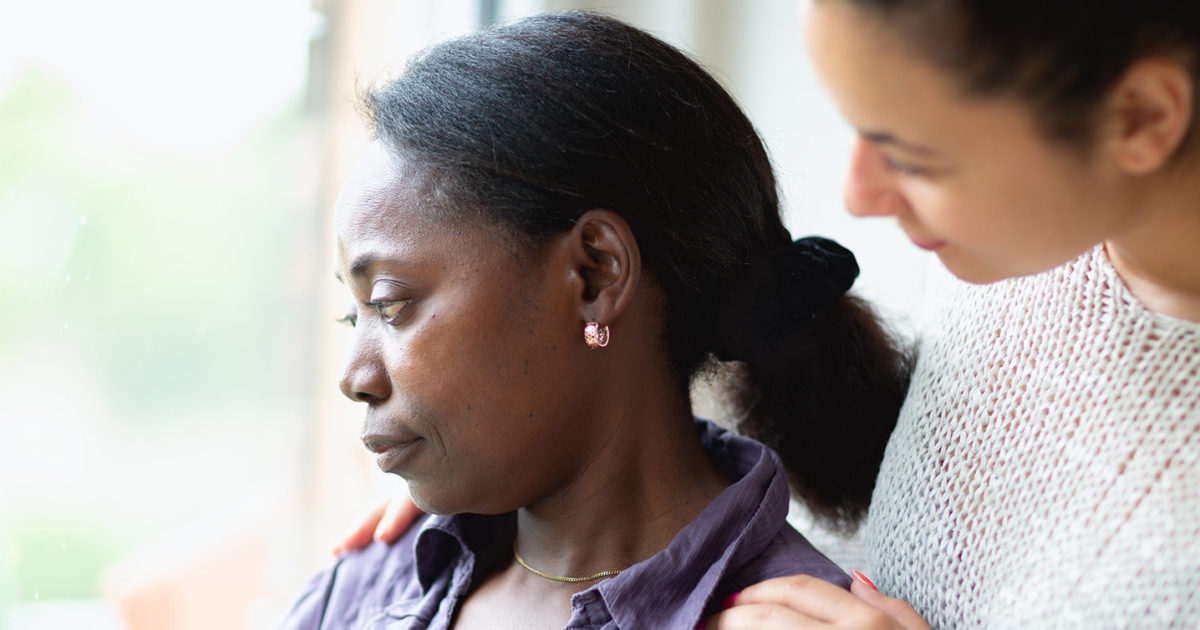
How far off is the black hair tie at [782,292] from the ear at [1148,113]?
0.39 meters

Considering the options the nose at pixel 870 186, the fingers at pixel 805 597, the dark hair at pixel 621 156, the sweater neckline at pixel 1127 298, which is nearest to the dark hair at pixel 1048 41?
the nose at pixel 870 186

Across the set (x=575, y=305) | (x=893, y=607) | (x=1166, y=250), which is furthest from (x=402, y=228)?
(x=1166, y=250)

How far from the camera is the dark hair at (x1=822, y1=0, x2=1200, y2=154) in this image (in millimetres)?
781

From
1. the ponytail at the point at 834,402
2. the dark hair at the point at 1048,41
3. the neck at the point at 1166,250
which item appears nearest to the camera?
the dark hair at the point at 1048,41

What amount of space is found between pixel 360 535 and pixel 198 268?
1.90 ft

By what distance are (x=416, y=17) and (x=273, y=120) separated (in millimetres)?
305

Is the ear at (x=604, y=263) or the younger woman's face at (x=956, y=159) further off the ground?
the younger woman's face at (x=956, y=159)

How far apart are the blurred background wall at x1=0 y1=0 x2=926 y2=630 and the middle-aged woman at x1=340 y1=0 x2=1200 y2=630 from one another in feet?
1.13

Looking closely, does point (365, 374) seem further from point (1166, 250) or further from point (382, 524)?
point (1166, 250)

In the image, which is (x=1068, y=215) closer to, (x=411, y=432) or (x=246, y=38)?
(x=411, y=432)

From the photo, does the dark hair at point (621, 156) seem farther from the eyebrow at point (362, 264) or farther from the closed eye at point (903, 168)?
the closed eye at point (903, 168)

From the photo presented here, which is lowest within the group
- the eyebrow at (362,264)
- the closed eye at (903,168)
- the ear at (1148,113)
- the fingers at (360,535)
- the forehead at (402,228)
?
the fingers at (360,535)

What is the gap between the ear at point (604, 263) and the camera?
1089 millimetres

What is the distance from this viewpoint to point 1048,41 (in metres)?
0.79
